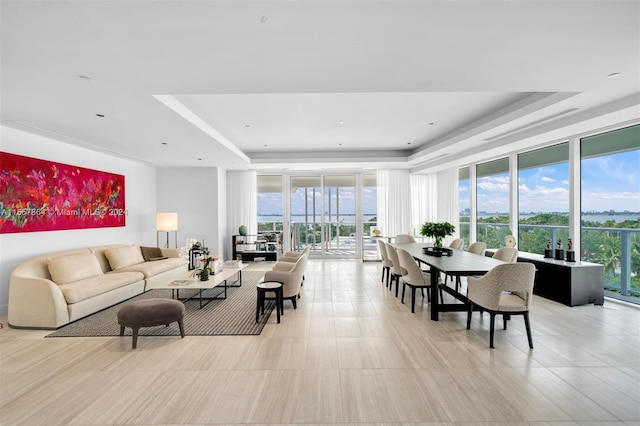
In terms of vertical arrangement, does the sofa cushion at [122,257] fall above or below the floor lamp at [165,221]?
below

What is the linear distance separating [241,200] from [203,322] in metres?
5.49

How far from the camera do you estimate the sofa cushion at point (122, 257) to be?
546cm

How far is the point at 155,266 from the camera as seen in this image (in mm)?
5770

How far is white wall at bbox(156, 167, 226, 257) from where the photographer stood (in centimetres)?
812

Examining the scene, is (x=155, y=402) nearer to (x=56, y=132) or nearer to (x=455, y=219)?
(x=56, y=132)

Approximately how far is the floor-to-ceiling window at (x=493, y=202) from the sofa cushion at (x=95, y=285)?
751cm

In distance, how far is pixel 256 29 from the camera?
208cm

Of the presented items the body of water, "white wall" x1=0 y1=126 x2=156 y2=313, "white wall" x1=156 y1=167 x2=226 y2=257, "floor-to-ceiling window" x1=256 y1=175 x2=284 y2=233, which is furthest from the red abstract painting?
the body of water

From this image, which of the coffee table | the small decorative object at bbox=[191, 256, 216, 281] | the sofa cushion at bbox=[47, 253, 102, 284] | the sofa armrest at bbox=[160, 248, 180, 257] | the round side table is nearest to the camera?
the round side table

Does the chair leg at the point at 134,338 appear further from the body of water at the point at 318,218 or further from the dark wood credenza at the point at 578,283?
the body of water at the point at 318,218

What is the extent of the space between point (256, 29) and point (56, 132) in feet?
13.9

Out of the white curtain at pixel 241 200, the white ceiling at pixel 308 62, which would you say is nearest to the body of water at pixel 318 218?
the white curtain at pixel 241 200

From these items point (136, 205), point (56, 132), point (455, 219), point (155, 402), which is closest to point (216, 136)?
point (56, 132)

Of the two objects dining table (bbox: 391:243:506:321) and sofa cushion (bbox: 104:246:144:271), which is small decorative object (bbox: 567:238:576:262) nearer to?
dining table (bbox: 391:243:506:321)
